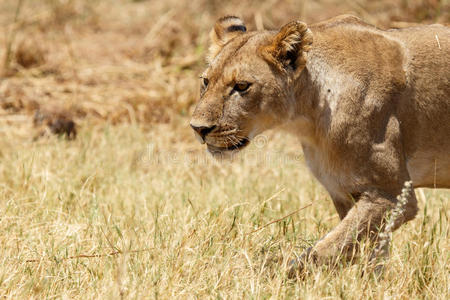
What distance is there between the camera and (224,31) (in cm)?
426

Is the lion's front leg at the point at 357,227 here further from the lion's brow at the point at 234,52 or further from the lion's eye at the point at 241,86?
the lion's brow at the point at 234,52

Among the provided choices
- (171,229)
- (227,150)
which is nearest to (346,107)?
(227,150)

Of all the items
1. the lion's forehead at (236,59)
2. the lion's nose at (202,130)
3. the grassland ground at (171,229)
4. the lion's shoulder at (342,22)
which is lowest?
the grassland ground at (171,229)

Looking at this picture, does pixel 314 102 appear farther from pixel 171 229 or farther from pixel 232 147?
pixel 171 229

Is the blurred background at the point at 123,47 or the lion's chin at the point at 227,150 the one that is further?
the blurred background at the point at 123,47

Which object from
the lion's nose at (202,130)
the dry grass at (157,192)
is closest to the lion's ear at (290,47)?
the lion's nose at (202,130)

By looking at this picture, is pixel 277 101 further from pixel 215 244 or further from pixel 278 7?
pixel 278 7

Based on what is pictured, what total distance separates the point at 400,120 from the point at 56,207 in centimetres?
224

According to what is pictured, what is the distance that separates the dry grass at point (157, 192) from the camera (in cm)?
341

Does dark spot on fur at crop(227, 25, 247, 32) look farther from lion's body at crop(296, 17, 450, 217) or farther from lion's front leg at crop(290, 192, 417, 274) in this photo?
lion's front leg at crop(290, 192, 417, 274)

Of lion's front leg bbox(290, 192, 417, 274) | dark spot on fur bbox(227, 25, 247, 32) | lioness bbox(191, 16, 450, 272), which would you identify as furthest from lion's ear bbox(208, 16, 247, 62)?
lion's front leg bbox(290, 192, 417, 274)

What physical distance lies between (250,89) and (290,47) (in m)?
0.30

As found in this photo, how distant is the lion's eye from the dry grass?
81cm

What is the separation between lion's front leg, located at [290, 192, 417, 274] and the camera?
139 inches
